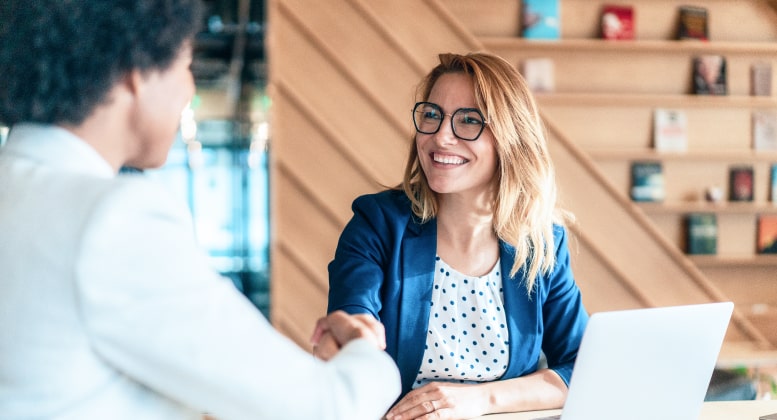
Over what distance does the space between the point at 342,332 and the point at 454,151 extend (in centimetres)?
100

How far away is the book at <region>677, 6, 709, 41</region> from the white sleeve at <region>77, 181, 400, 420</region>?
4132 millimetres

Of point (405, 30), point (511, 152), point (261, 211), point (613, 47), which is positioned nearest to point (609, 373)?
point (511, 152)

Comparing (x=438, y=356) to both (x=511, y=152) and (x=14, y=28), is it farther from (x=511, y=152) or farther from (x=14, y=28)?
(x=14, y=28)

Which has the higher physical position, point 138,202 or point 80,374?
point 138,202

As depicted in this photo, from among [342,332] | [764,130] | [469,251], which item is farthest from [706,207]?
[342,332]

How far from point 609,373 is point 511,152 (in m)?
0.83

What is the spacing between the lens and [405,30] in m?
3.83

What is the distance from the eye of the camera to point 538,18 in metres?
4.38

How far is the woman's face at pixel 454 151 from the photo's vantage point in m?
2.04

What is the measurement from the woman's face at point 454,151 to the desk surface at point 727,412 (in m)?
0.61

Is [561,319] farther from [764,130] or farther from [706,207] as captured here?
[764,130]

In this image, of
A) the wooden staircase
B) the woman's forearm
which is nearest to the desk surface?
the woman's forearm

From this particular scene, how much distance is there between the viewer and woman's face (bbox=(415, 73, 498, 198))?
204 cm

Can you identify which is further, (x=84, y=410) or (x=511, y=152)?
(x=511, y=152)
